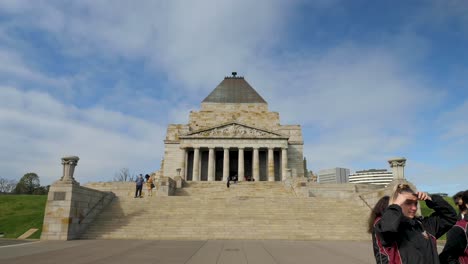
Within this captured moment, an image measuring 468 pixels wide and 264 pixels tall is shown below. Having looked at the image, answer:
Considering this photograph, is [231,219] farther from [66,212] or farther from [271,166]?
[271,166]

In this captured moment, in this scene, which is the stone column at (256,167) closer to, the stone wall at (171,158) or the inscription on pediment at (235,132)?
the inscription on pediment at (235,132)

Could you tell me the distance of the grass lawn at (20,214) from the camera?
18.6m

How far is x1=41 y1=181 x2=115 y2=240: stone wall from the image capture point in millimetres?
15867

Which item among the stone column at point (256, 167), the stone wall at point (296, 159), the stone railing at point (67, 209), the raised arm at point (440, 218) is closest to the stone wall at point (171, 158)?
the stone column at point (256, 167)

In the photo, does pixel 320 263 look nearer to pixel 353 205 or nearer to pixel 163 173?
pixel 353 205

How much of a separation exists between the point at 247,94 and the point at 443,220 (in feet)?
195

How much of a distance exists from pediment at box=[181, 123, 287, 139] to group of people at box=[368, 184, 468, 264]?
142ft

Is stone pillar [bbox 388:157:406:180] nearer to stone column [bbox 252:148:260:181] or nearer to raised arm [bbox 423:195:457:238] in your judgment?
raised arm [bbox 423:195:457:238]

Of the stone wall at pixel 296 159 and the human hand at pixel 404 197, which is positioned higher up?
the stone wall at pixel 296 159

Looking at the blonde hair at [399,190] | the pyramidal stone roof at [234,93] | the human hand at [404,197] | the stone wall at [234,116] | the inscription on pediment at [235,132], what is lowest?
the human hand at [404,197]

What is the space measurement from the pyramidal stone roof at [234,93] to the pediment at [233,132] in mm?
13649

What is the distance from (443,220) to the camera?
423 cm

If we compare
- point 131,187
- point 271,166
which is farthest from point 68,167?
point 271,166

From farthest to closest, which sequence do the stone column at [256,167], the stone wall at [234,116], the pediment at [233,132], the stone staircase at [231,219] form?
the stone wall at [234,116] → the pediment at [233,132] → the stone column at [256,167] → the stone staircase at [231,219]
